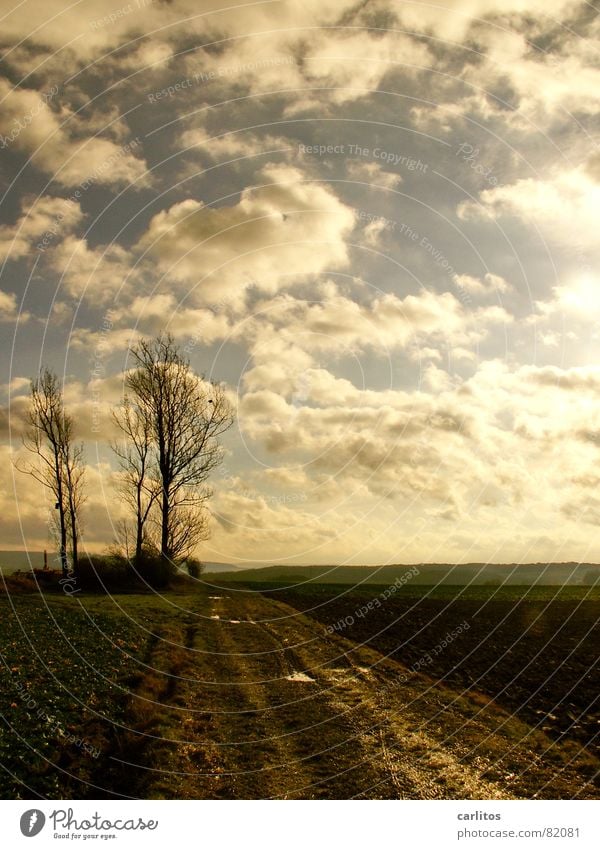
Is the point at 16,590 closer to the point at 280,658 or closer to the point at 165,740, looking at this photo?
the point at 280,658

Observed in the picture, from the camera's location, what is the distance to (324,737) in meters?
15.1

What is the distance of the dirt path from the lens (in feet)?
41.6

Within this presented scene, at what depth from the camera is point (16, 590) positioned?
43.6 metres
